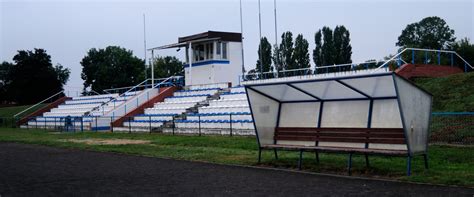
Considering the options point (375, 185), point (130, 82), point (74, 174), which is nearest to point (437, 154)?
point (375, 185)

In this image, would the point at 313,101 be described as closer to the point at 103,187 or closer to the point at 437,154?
the point at 437,154

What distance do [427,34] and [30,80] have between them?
5227 cm

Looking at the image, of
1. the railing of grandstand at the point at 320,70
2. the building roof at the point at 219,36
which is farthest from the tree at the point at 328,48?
the building roof at the point at 219,36

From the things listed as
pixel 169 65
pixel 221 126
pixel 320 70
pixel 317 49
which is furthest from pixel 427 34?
pixel 221 126

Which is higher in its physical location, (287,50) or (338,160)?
(287,50)

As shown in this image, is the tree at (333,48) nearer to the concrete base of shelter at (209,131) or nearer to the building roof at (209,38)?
the building roof at (209,38)

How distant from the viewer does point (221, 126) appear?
90.9 ft

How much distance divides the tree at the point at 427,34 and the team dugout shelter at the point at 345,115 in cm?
5695

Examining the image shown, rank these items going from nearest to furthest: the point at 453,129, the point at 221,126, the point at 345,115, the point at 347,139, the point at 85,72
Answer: the point at 347,139
the point at 345,115
the point at 453,129
the point at 221,126
the point at 85,72

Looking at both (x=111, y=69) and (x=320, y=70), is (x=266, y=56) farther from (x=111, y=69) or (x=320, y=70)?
(x=111, y=69)

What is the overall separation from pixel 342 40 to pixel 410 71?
31909 mm

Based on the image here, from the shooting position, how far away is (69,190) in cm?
1004

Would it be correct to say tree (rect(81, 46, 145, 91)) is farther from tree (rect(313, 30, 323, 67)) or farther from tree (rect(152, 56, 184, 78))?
tree (rect(313, 30, 323, 67))

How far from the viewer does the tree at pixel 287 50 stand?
184 ft
